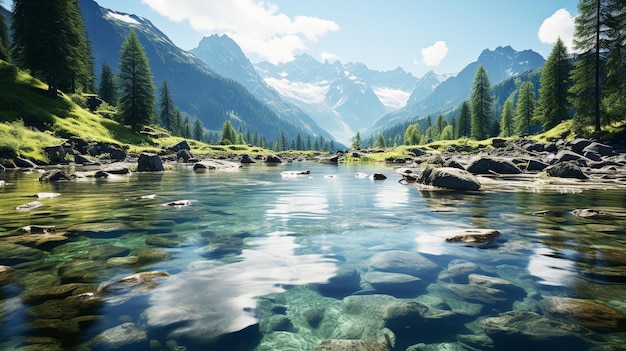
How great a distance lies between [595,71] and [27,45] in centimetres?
7734

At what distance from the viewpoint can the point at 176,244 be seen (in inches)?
310

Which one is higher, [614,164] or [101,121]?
[101,121]

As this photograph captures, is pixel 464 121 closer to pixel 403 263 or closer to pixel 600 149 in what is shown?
pixel 600 149

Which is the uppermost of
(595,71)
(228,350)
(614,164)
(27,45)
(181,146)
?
(27,45)

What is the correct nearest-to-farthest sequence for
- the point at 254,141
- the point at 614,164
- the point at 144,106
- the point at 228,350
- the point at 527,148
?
1. the point at 228,350
2. the point at 614,164
3. the point at 527,148
4. the point at 144,106
5. the point at 254,141

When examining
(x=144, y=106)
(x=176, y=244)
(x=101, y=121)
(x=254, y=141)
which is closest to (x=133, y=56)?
(x=144, y=106)

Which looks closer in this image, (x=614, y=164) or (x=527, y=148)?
(x=614, y=164)

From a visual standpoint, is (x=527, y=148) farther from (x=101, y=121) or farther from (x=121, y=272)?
(x=101, y=121)

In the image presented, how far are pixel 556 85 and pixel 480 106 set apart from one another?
25357 mm

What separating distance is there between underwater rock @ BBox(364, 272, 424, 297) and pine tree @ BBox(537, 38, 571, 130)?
71321 millimetres

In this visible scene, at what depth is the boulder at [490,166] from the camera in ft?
83.9

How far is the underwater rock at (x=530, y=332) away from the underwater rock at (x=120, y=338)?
4.04 m

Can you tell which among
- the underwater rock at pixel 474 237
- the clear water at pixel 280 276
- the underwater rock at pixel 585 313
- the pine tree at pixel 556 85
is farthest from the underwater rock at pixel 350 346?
the pine tree at pixel 556 85

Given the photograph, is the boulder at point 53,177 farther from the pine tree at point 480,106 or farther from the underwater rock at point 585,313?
the pine tree at point 480,106
